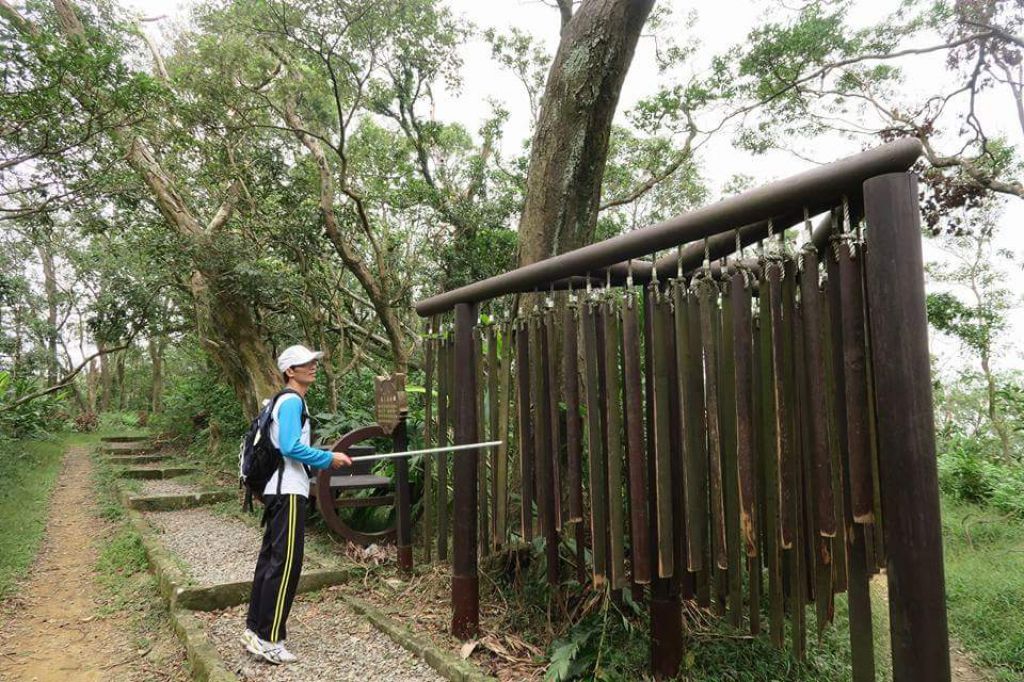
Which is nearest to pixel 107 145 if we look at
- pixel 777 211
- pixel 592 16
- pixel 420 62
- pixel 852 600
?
pixel 420 62

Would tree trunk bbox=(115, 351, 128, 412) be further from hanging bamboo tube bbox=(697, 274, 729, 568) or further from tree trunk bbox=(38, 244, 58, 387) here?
hanging bamboo tube bbox=(697, 274, 729, 568)

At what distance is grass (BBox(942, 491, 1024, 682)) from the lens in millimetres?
4344

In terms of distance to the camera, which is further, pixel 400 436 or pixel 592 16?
pixel 400 436

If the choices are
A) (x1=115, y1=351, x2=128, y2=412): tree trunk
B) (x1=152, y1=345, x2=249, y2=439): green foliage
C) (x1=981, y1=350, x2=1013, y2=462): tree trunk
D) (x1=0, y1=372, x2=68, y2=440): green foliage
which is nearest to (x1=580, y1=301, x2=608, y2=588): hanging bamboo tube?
(x1=152, y1=345, x2=249, y2=439): green foliage

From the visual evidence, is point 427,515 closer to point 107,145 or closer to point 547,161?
point 547,161

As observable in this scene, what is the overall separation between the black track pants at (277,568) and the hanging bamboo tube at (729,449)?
2558 millimetres

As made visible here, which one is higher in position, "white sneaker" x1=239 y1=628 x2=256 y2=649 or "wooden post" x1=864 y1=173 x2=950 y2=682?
"wooden post" x1=864 y1=173 x2=950 y2=682

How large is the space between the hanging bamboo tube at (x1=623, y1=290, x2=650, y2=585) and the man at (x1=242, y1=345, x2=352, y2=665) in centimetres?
201

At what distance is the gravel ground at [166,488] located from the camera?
8.43 metres

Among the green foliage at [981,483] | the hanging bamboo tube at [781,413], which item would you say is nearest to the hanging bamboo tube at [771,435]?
the hanging bamboo tube at [781,413]

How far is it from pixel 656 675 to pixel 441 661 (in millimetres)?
1111


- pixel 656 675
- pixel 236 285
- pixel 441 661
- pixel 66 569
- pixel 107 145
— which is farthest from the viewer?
pixel 236 285

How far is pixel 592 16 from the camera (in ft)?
14.1

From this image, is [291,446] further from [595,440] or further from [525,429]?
[595,440]
